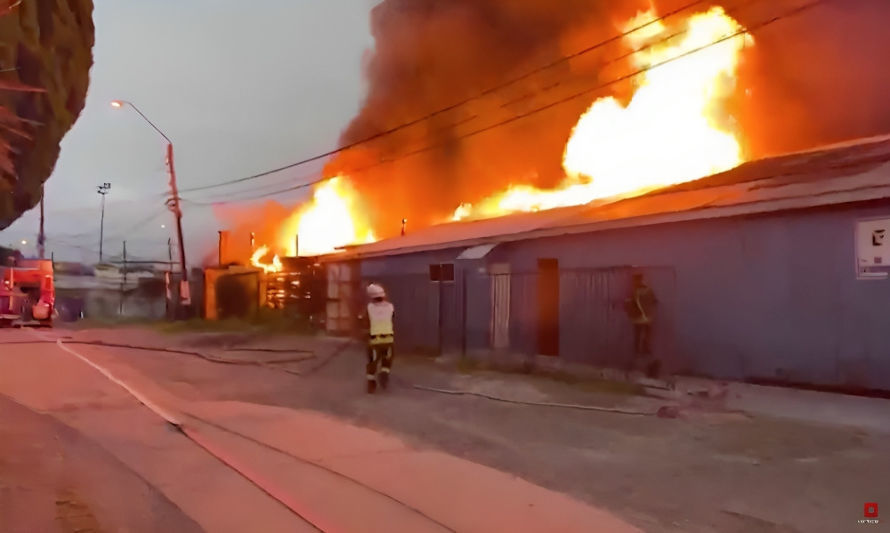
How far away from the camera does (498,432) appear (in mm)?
8203

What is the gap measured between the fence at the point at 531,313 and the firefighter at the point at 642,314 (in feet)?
0.91

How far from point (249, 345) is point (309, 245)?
14.9 m

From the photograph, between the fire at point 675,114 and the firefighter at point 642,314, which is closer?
the firefighter at point 642,314

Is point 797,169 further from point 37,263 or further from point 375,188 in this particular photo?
point 37,263

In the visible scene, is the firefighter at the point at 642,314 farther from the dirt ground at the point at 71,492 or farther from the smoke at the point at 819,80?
the smoke at the point at 819,80

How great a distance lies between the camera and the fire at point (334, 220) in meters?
33.5

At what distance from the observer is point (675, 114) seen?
19328 mm

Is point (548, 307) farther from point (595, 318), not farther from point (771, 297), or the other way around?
point (771, 297)

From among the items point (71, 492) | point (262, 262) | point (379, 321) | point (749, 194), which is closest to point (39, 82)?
point (262, 262)

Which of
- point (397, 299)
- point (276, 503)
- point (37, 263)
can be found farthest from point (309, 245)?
point (276, 503)

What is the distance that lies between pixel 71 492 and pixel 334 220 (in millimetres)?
28883

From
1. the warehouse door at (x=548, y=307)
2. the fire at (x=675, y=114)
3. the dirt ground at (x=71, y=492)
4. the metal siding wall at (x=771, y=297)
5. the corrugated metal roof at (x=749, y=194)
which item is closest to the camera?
the dirt ground at (x=71, y=492)

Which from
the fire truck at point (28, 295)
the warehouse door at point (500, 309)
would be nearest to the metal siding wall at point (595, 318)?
the warehouse door at point (500, 309)

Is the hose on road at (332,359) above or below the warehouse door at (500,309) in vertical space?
below
